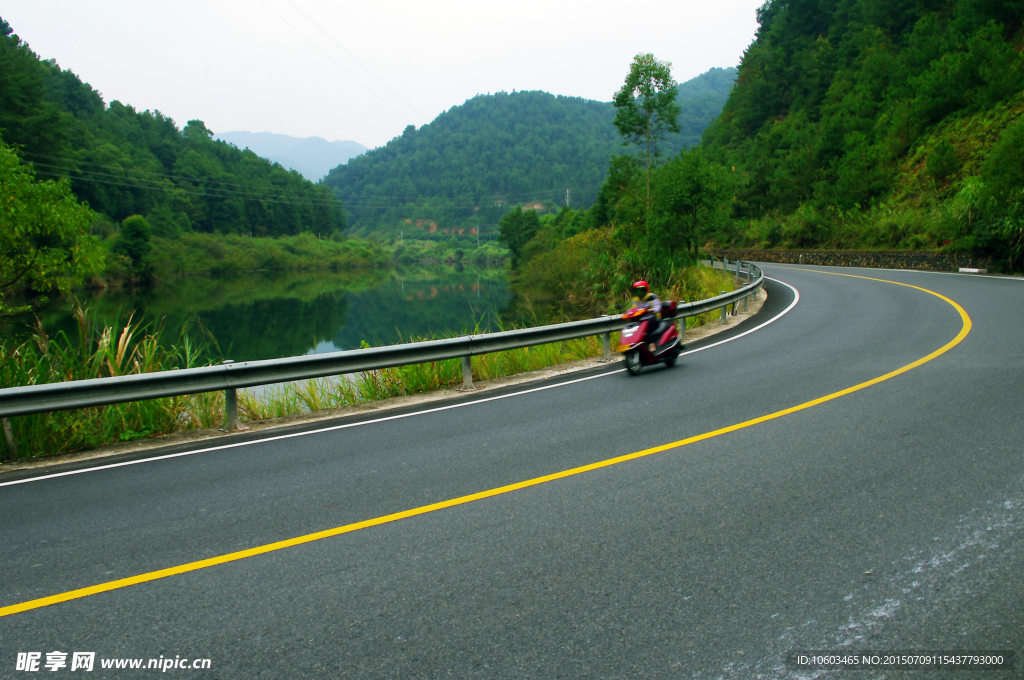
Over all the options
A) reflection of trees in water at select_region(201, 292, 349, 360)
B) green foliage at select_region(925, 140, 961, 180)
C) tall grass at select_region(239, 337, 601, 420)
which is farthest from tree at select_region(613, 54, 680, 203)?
tall grass at select_region(239, 337, 601, 420)

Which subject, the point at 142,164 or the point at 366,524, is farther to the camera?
the point at 142,164

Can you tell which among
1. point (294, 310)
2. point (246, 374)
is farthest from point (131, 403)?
point (294, 310)

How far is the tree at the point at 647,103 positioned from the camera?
49250 millimetres

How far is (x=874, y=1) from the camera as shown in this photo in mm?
63781

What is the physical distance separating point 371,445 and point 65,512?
8.97 feet

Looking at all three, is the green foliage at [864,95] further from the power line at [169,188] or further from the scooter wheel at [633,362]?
the power line at [169,188]

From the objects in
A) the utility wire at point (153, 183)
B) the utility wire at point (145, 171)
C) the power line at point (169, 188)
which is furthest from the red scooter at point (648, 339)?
the utility wire at point (153, 183)

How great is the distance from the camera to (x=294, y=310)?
60281mm

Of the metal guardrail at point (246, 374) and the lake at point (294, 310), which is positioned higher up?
the metal guardrail at point (246, 374)

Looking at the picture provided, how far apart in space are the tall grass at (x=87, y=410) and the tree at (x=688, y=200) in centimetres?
3096

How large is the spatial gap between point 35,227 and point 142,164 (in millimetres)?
116753

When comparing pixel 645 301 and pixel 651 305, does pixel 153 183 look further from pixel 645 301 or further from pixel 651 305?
pixel 651 305

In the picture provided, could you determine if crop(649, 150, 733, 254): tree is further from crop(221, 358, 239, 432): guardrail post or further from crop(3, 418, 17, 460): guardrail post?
crop(3, 418, 17, 460): guardrail post

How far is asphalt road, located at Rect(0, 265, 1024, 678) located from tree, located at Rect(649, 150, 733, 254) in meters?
29.0
